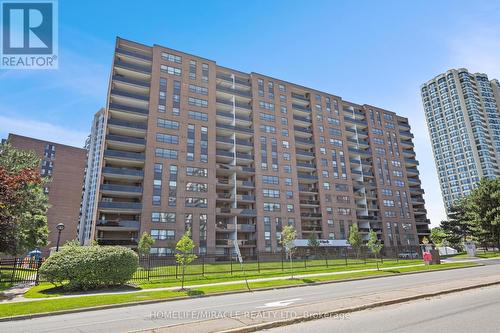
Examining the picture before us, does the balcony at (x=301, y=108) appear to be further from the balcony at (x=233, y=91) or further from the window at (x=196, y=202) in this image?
the window at (x=196, y=202)

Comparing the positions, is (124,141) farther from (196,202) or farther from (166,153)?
(196,202)

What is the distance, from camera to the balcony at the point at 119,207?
4683 cm

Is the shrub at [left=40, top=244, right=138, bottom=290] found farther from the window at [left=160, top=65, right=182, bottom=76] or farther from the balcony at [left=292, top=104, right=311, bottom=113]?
the balcony at [left=292, top=104, right=311, bottom=113]

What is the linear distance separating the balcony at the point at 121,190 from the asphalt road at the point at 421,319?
45.0m

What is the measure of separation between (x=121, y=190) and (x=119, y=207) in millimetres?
2831

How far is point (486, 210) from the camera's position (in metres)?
49.7

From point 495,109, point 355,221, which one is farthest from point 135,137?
point 495,109

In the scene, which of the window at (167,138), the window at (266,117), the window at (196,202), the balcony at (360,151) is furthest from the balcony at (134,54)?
the balcony at (360,151)

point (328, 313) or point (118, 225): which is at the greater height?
point (118, 225)

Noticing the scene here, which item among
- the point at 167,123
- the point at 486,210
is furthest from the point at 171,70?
the point at 486,210

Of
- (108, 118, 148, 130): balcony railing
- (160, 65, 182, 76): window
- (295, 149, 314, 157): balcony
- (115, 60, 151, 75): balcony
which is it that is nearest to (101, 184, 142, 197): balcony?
(108, 118, 148, 130): balcony railing

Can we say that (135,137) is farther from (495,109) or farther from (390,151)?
(495,109)

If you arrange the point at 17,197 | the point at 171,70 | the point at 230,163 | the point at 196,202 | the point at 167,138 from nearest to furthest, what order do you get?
the point at 17,197, the point at 196,202, the point at 167,138, the point at 171,70, the point at 230,163

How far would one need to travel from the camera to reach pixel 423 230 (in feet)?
Result: 270
